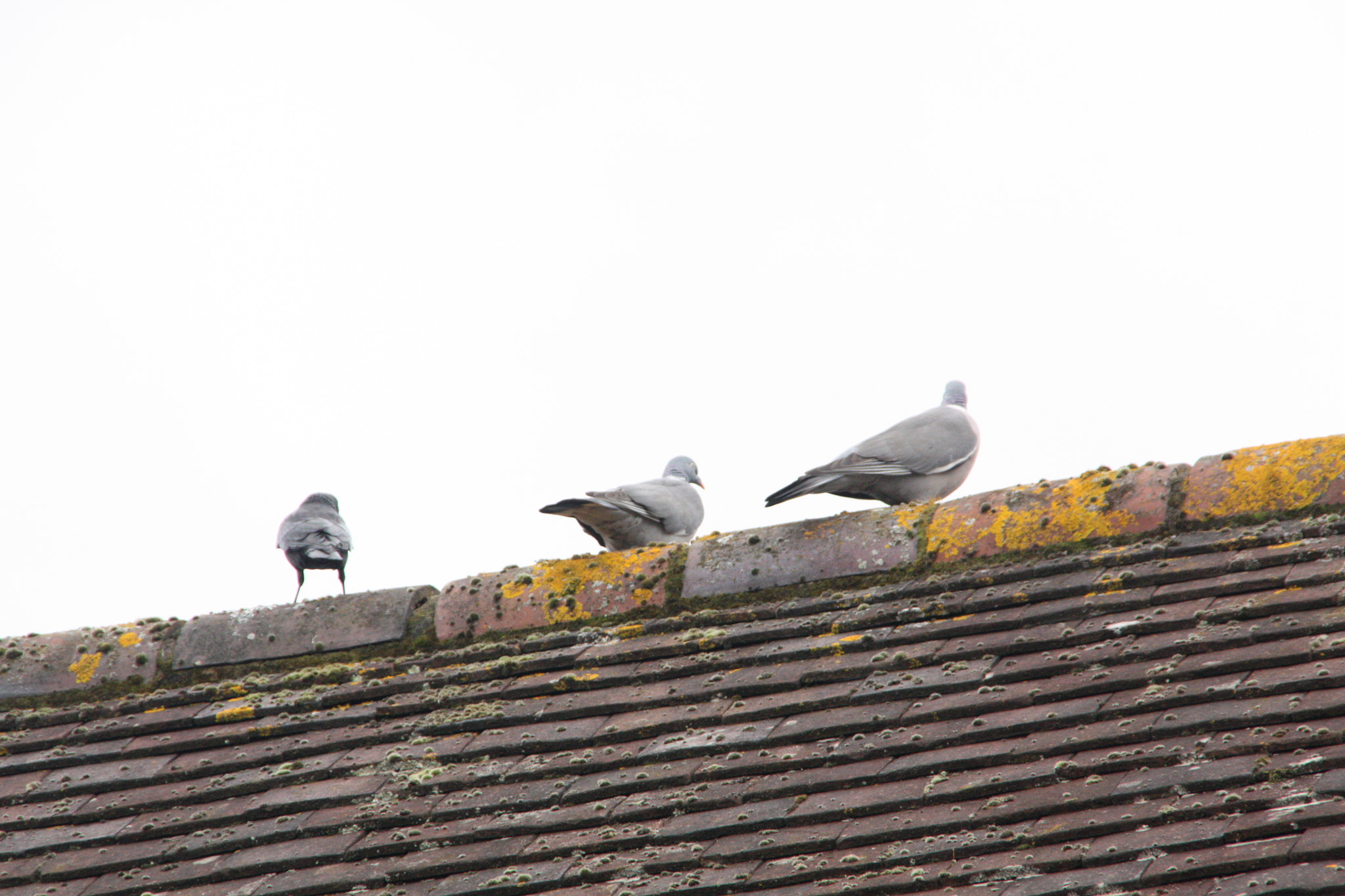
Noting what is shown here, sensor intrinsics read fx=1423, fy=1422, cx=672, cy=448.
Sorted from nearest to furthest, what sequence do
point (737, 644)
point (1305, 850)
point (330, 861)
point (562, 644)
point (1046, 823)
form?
point (1305, 850), point (1046, 823), point (330, 861), point (737, 644), point (562, 644)

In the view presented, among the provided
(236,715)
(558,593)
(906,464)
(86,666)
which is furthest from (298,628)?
(906,464)

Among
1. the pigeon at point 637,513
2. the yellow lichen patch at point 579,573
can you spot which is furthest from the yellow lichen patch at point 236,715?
the pigeon at point 637,513

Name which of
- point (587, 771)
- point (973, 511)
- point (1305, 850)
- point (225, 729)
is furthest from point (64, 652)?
point (1305, 850)

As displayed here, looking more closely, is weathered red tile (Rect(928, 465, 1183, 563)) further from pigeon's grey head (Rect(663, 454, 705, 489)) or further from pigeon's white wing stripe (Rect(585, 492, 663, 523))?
pigeon's grey head (Rect(663, 454, 705, 489))

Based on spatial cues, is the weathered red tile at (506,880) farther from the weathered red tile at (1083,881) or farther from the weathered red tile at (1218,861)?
the weathered red tile at (1218,861)

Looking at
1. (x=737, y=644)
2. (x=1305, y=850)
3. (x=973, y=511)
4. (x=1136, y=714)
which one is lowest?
(x=1305, y=850)

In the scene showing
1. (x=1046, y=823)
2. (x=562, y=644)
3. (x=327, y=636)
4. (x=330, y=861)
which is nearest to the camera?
(x=1046, y=823)

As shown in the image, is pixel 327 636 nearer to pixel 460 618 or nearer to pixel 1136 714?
pixel 460 618

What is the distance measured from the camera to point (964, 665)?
12.4ft

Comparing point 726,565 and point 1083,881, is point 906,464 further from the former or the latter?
point 1083,881

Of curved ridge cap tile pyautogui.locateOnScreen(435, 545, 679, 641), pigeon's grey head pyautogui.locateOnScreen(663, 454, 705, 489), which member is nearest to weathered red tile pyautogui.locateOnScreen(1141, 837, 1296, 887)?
curved ridge cap tile pyautogui.locateOnScreen(435, 545, 679, 641)

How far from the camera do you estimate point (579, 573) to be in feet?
15.8

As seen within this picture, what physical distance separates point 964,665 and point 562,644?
54.0 inches

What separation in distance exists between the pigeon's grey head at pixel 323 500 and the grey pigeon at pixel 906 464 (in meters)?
3.42
